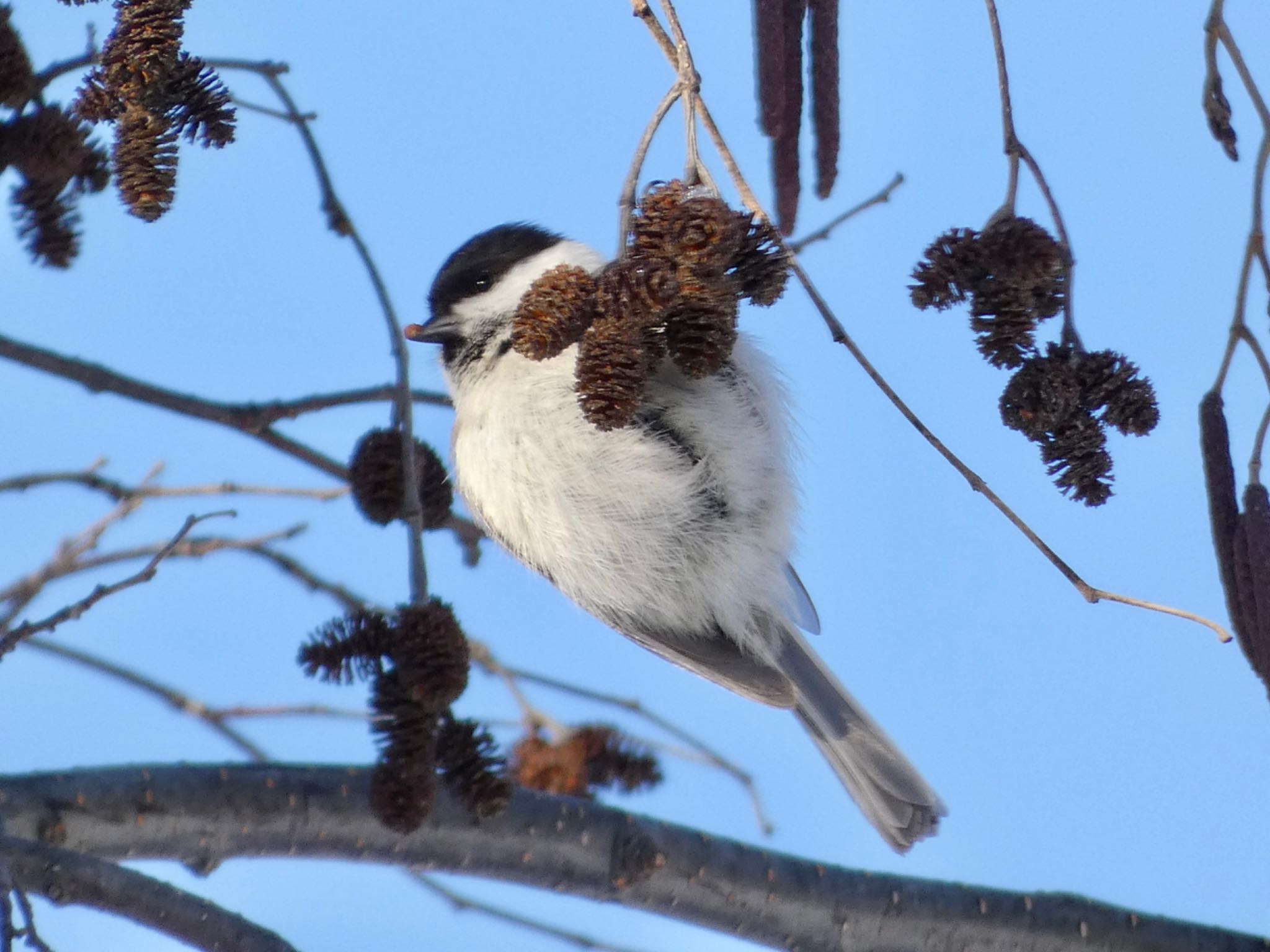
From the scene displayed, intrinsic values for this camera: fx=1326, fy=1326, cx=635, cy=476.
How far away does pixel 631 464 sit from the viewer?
1877mm


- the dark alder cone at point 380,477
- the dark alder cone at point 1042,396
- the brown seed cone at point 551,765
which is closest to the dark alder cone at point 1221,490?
the dark alder cone at point 1042,396

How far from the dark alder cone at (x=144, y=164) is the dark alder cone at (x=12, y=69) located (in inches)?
9.1

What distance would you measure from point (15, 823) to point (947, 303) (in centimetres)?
110

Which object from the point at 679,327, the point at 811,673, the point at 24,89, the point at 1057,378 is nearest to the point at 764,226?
the point at 679,327

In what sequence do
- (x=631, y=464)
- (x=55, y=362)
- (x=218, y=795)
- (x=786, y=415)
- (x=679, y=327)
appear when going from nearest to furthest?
1. (x=679, y=327)
2. (x=218, y=795)
3. (x=55, y=362)
4. (x=631, y=464)
5. (x=786, y=415)

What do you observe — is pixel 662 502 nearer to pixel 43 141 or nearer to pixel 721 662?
pixel 721 662

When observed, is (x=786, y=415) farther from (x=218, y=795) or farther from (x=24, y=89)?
(x=24, y=89)

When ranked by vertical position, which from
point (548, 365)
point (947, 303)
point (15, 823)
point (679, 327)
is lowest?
point (15, 823)

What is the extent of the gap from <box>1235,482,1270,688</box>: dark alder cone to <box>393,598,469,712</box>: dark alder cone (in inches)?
27.3

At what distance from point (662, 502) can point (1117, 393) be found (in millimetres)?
860

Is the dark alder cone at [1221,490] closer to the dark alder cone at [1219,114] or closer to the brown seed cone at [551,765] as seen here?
the dark alder cone at [1219,114]

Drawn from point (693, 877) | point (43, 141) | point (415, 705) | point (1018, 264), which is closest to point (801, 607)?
point (693, 877)

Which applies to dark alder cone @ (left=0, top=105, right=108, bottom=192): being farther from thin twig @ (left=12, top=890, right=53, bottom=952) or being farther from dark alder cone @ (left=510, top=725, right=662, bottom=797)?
dark alder cone @ (left=510, top=725, right=662, bottom=797)

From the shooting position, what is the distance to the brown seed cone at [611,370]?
1049mm
